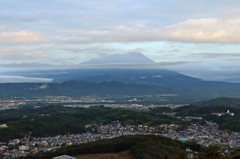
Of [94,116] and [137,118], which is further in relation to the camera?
[94,116]

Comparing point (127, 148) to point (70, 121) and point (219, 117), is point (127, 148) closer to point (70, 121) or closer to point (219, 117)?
point (70, 121)

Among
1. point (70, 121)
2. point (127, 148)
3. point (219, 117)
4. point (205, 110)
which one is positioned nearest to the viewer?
point (127, 148)

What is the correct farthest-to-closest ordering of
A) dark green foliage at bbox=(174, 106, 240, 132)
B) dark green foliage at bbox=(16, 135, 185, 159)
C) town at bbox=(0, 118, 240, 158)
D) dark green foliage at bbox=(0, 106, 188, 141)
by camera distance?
dark green foliage at bbox=(174, 106, 240, 132) → dark green foliage at bbox=(0, 106, 188, 141) → town at bbox=(0, 118, 240, 158) → dark green foliage at bbox=(16, 135, 185, 159)

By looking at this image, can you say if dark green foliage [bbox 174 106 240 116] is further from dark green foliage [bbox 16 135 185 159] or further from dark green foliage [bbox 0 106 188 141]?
dark green foliage [bbox 16 135 185 159]

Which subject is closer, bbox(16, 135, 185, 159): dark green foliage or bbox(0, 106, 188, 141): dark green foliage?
bbox(16, 135, 185, 159): dark green foliage

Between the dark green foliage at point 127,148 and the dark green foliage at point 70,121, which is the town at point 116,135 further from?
the dark green foliage at point 127,148

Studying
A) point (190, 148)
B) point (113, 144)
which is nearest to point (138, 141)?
point (113, 144)

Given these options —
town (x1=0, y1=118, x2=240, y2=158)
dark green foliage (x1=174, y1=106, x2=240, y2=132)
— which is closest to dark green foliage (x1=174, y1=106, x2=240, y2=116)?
dark green foliage (x1=174, y1=106, x2=240, y2=132)

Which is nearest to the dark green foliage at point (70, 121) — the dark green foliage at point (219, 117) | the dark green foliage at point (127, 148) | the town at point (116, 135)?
the town at point (116, 135)

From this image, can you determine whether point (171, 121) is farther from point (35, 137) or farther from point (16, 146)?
point (16, 146)

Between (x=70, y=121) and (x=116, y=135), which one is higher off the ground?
(x=70, y=121)

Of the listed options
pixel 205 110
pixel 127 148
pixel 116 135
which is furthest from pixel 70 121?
pixel 205 110
